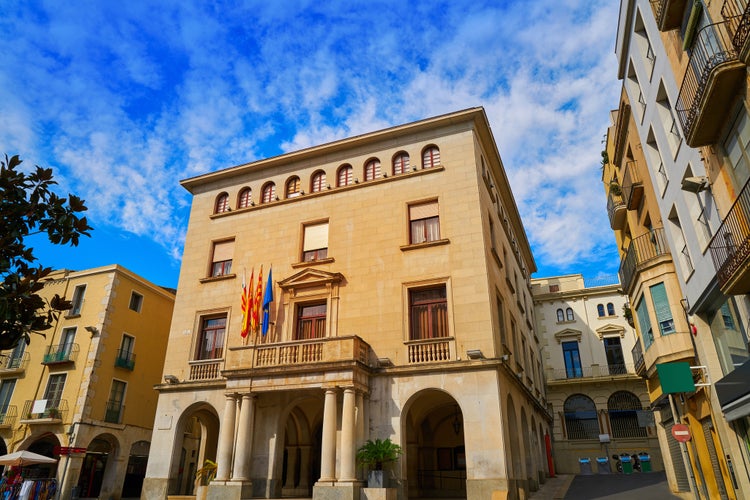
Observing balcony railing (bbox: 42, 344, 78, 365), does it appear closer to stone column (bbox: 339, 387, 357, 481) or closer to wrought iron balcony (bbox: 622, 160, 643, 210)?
stone column (bbox: 339, 387, 357, 481)

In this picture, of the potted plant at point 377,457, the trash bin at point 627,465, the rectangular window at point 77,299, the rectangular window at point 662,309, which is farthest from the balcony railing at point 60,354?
the trash bin at point 627,465

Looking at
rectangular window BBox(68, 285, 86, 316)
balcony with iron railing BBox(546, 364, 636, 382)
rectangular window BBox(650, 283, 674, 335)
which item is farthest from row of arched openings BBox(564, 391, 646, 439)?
rectangular window BBox(68, 285, 86, 316)

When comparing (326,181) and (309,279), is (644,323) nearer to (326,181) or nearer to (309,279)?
(309,279)

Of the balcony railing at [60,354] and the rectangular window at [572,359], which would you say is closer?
the balcony railing at [60,354]

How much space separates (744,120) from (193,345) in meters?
20.4

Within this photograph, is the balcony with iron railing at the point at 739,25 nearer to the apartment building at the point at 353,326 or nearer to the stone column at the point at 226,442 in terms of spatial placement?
the apartment building at the point at 353,326

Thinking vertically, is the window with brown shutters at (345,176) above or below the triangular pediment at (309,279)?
above

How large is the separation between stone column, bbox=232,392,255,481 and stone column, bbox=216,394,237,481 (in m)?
0.38

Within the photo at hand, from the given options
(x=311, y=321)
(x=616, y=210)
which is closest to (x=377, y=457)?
(x=311, y=321)

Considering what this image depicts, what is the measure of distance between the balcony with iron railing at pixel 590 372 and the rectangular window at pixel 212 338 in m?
27.8

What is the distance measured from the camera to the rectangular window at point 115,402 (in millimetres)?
27425

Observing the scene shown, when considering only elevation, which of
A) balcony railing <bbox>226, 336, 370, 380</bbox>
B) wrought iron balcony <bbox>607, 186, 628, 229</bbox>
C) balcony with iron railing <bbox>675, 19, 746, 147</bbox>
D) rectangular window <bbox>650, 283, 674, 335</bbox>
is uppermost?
wrought iron balcony <bbox>607, 186, 628, 229</bbox>

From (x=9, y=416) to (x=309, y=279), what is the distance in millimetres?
20163

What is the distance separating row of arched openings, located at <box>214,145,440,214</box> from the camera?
21.6 metres
